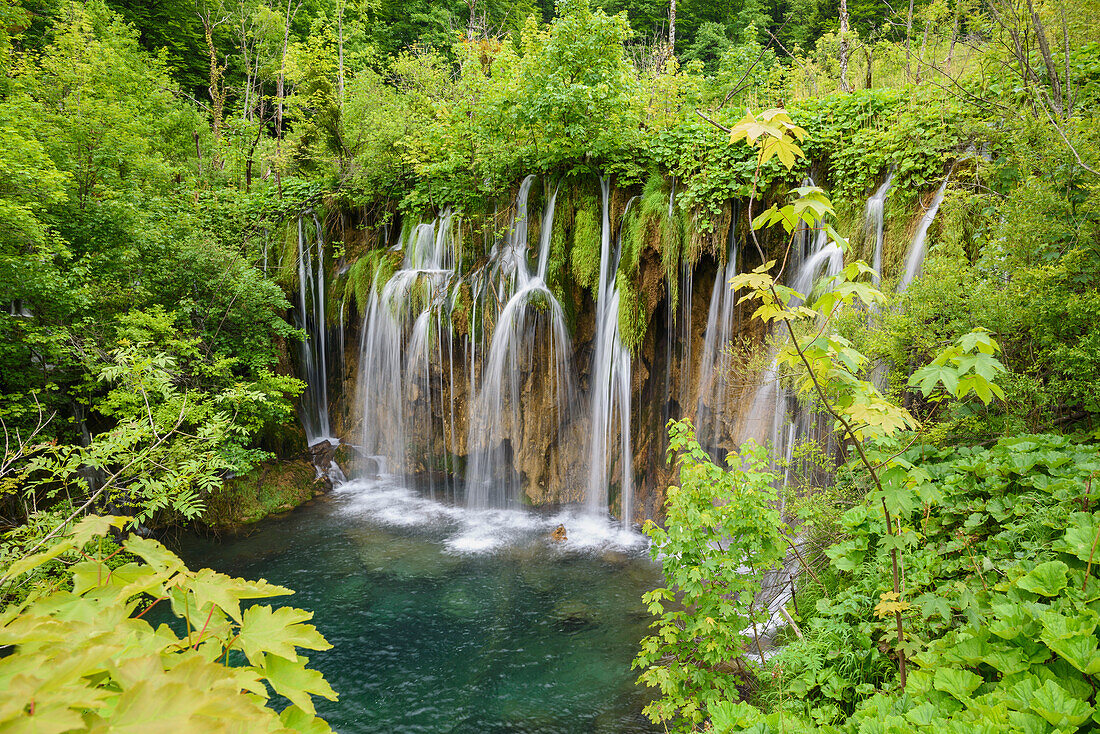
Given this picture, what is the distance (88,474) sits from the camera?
1015 cm

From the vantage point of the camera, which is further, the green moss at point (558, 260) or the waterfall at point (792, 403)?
the green moss at point (558, 260)

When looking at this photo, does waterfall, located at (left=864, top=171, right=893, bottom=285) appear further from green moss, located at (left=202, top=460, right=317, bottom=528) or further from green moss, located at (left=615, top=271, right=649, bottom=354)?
green moss, located at (left=202, top=460, right=317, bottom=528)

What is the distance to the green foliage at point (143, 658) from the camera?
77 cm

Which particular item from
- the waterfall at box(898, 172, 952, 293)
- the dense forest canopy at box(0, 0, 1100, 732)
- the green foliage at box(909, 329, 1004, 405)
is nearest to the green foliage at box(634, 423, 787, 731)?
the dense forest canopy at box(0, 0, 1100, 732)

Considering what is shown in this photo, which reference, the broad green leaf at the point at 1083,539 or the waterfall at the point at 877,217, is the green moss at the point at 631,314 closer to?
the waterfall at the point at 877,217

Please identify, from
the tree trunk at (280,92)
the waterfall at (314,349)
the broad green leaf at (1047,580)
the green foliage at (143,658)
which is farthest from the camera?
the tree trunk at (280,92)

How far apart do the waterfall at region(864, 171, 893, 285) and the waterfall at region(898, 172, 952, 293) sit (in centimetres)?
43

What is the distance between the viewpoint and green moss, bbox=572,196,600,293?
1088cm

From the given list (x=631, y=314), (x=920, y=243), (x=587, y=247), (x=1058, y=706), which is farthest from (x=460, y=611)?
(x=920, y=243)

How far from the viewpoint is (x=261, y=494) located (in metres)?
11.4

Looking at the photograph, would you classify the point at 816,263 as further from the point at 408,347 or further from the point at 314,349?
the point at 314,349

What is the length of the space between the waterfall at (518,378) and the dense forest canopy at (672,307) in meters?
0.58

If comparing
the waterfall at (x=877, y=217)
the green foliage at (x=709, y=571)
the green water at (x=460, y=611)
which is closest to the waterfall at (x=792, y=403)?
the waterfall at (x=877, y=217)

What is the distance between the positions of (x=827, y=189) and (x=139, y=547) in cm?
966
